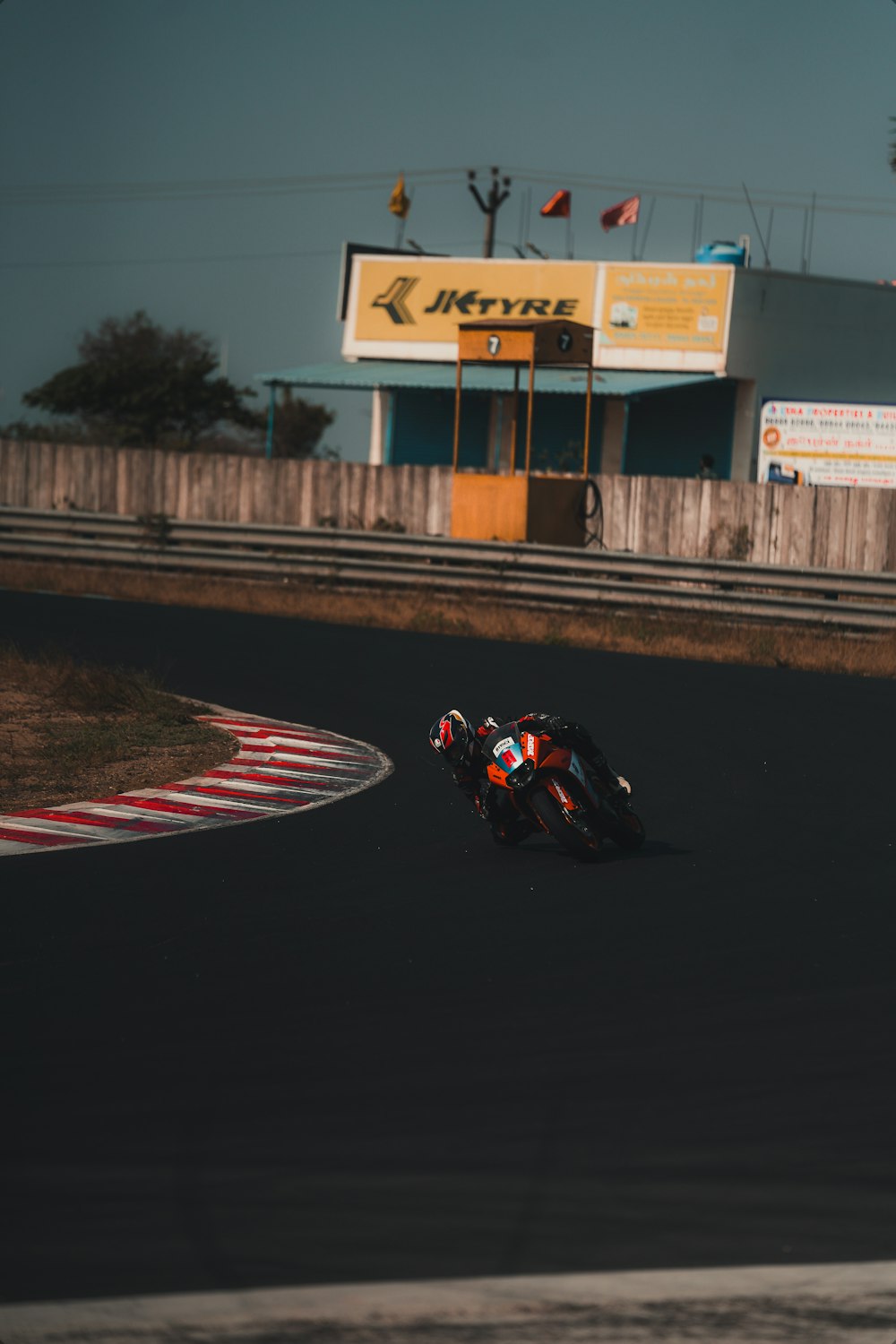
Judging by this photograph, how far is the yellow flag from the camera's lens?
49281 millimetres

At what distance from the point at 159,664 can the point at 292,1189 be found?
12.4m

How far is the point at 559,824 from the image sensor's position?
26.7 ft

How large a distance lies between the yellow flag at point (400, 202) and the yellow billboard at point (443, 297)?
21.2 feet

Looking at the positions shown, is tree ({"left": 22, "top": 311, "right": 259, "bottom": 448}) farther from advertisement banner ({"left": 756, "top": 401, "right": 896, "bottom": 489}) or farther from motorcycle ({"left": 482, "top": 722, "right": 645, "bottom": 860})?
motorcycle ({"left": 482, "top": 722, "right": 645, "bottom": 860})

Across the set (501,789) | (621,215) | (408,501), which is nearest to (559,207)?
(621,215)

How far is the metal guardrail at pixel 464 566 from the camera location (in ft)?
70.3

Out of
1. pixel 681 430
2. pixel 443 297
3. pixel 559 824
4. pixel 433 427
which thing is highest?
pixel 443 297

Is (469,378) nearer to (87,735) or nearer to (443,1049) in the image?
(87,735)

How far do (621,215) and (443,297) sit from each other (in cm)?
626

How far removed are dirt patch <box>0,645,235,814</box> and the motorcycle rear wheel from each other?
9.54 feet

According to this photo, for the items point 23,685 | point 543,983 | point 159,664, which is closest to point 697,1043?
point 543,983

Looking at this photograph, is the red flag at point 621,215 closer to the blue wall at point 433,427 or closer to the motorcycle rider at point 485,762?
the blue wall at point 433,427

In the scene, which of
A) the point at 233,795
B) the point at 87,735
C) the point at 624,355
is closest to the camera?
the point at 233,795

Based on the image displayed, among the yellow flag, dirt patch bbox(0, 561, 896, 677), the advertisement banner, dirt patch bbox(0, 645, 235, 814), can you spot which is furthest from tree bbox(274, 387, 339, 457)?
dirt patch bbox(0, 645, 235, 814)
